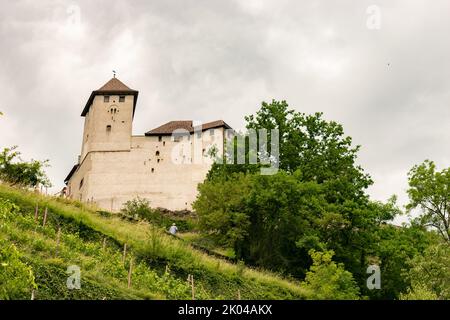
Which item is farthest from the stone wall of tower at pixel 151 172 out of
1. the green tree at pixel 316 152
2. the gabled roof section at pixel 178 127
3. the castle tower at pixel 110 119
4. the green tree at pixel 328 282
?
the green tree at pixel 328 282

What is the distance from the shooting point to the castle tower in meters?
81.4

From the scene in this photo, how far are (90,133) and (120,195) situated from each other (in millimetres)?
9561

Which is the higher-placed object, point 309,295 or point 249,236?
point 249,236

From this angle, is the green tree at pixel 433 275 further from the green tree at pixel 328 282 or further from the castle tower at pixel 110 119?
the castle tower at pixel 110 119

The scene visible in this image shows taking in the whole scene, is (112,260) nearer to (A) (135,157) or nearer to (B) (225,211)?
(B) (225,211)

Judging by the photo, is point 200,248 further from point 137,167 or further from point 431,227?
point 137,167

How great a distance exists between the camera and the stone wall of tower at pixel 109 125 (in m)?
81.4

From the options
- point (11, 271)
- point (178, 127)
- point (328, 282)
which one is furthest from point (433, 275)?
point (178, 127)

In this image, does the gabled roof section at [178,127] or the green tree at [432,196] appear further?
the gabled roof section at [178,127]

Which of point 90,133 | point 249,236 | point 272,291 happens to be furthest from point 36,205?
point 90,133

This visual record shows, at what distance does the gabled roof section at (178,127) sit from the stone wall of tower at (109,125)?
298 centimetres

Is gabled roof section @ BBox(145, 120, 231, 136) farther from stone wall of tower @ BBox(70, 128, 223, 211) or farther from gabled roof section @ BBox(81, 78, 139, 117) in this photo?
gabled roof section @ BBox(81, 78, 139, 117)

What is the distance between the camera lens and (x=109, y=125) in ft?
270

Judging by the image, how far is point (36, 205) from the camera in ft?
98.4
